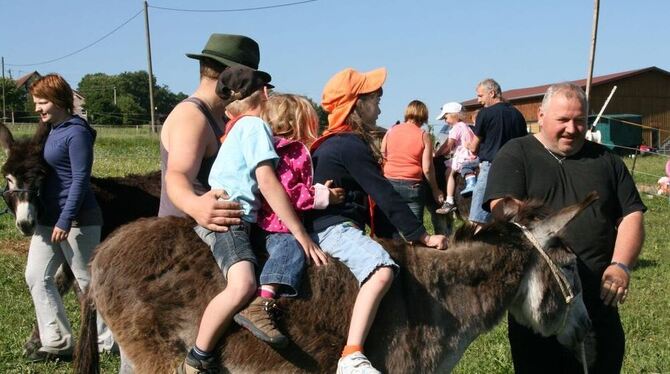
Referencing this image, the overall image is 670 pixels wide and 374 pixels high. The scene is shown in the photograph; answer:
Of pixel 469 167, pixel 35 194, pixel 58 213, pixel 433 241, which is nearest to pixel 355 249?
pixel 433 241

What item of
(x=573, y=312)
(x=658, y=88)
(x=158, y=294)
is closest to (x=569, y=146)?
(x=573, y=312)

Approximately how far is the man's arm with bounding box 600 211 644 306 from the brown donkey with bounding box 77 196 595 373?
141 millimetres

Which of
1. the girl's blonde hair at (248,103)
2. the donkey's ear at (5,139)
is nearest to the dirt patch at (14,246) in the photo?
the donkey's ear at (5,139)

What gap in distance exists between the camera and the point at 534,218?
3650mm

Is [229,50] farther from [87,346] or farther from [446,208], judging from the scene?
[446,208]

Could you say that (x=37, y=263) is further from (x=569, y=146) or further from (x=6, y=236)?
(x=6, y=236)

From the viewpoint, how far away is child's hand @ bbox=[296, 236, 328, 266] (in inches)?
133

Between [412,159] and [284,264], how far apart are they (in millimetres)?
5969

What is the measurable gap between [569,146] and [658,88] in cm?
5371

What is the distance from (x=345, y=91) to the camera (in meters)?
3.73

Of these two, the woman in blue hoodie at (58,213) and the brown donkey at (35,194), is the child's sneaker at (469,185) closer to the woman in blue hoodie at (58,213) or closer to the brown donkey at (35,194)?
the brown donkey at (35,194)

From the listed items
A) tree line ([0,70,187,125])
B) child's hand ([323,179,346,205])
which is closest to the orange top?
child's hand ([323,179,346,205])

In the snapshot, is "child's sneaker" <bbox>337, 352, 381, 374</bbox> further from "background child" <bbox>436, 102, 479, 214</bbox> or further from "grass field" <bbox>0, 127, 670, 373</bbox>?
"background child" <bbox>436, 102, 479, 214</bbox>

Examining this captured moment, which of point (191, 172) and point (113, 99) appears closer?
point (191, 172)
